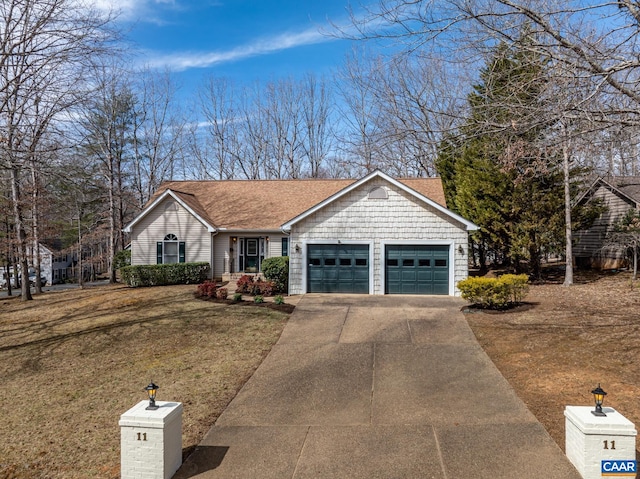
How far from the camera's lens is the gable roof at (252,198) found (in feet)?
68.5

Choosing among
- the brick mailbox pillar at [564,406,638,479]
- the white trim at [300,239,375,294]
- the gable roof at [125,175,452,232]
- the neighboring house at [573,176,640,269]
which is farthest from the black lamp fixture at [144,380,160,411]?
the neighboring house at [573,176,640,269]

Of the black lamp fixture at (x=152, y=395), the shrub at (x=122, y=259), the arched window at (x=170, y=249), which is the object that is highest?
the arched window at (x=170, y=249)

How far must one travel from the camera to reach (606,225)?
2330 cm

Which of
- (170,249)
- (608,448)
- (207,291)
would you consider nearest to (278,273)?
(207,291)

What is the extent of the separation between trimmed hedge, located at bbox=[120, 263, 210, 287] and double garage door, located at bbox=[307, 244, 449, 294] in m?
6.61

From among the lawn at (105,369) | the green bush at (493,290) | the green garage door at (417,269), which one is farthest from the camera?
the green garage door at (417,269)

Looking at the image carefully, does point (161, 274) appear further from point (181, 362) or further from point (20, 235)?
point (181, 362)

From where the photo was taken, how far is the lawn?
19.7ft

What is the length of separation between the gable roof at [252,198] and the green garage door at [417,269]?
458cm

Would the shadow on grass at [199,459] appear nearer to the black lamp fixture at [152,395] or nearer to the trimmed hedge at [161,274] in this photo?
the black lamp fixture at [152,395]

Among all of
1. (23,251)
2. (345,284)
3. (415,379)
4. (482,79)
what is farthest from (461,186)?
(23,251)

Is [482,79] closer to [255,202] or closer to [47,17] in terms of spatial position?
[47,17]

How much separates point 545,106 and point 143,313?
1303 centimetres

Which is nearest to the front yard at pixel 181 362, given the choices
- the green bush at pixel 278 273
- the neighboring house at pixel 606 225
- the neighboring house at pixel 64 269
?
the green bush at pixel 278 273
